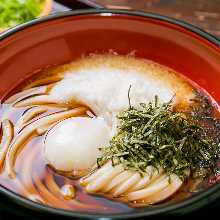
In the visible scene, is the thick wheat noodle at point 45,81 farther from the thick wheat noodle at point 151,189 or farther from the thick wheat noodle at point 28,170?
the thick wheat noodle at point 151,189

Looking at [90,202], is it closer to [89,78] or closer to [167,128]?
[167,128]

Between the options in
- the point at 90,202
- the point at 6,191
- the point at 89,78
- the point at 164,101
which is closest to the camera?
the point at 6,191

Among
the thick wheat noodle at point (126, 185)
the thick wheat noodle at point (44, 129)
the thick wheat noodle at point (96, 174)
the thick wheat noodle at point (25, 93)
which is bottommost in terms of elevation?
the thick wheat noodle at point (126, 185)

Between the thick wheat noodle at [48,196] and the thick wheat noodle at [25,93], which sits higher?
the thick wheat noodle at [25,93]

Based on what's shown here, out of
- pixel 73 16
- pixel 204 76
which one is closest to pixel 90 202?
pixel 204 76

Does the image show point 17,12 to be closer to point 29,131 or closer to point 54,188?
point 29,131

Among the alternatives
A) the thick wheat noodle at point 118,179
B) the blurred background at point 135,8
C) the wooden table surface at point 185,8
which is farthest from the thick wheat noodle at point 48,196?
the wooden table surface at point 185,8

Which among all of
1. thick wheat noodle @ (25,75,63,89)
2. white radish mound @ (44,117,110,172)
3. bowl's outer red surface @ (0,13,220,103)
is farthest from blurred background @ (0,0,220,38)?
white radish mound @ (44,117,110,172)
